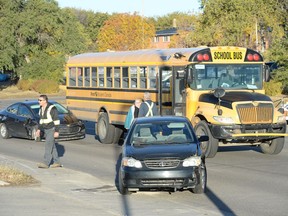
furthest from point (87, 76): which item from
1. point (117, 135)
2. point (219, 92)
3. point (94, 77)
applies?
point (219, 92)

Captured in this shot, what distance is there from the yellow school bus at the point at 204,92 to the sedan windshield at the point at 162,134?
4428mm

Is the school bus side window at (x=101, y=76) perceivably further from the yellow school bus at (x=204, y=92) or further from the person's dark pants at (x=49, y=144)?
the person's dark pants at (x=49, y=144)

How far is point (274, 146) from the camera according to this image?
20.1 metres

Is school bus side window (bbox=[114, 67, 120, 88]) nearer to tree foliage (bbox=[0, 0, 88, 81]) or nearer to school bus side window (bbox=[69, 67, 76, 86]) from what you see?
school bus side window (bbox=[69, 67, 76, 86])

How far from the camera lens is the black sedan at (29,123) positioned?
2508 centimetres

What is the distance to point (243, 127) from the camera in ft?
62.1

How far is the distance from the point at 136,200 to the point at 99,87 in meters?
12.3

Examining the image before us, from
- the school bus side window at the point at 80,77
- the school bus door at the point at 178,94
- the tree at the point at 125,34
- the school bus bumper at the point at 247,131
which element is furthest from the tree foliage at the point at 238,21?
the school bus bumper at the point at 247,131

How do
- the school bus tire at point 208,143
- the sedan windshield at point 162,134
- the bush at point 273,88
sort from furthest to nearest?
the bush at point 273,88, the school bus tire at point 208,143, the sedan windshield at point 162,134

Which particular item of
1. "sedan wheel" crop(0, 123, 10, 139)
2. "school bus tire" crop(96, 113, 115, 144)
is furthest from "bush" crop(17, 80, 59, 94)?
"school bus tire" crop(96, 113, 115, 144)

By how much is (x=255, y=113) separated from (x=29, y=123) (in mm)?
9292

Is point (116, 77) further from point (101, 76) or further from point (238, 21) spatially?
point (238, 21)

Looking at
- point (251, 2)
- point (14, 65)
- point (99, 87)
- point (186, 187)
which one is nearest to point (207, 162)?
point (186, 187)

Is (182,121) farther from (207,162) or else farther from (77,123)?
(77,123)
